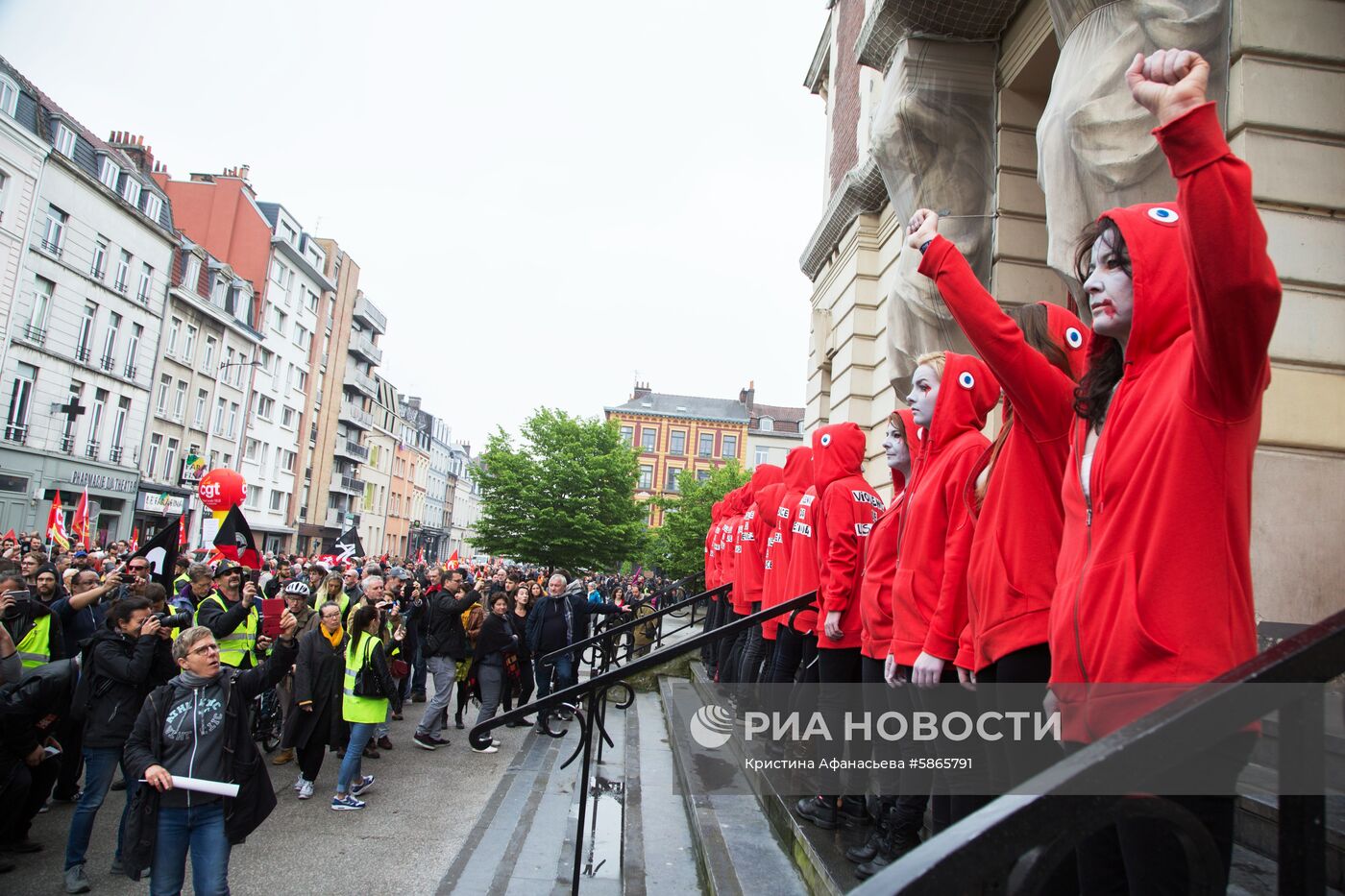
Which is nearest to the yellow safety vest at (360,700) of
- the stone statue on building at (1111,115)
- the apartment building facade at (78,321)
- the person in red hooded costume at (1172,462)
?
the stone statue on building at (1111,115)

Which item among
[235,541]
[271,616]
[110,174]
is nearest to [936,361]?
[271,616]

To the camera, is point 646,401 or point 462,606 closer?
point 462,606

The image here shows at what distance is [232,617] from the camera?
26.8 ft

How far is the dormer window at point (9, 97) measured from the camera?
2516cm

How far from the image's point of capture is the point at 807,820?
4273 millimetres

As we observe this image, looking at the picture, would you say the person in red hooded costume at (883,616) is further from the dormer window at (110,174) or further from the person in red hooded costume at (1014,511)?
the dormer window at (110,174)

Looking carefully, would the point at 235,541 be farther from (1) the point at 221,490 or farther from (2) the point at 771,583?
(2) the point at 771,583

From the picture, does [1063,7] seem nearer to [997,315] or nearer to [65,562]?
[997,315]

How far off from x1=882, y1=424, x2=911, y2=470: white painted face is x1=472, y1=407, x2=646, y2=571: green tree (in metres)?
36.0

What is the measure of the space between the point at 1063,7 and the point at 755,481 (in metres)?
6.22

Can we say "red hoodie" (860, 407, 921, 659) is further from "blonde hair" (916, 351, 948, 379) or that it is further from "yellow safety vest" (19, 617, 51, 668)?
"yellow safety vest" (19, 617, 51, 668)

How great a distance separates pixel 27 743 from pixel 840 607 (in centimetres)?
538

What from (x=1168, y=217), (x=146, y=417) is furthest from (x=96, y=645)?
(x=146, y=417)

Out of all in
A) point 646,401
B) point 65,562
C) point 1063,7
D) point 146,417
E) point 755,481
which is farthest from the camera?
point 646,401
